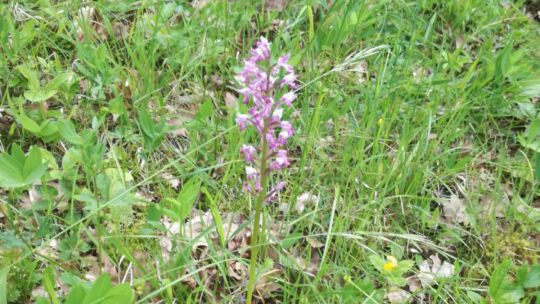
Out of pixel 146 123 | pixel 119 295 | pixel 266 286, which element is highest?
pixel 146 123

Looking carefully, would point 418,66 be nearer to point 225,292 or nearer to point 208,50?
point 208,50

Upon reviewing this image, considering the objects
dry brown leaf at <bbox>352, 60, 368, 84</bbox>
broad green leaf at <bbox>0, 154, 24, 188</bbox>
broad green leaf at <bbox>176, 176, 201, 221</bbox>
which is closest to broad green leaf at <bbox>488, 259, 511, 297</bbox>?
broad green leaf at <bbox>176, 176, 201, 221</bbox>

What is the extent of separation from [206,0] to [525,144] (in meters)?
2.25

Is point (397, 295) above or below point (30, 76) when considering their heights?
below

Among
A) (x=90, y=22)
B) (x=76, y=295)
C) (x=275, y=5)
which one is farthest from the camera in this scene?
(x=275, y=5)

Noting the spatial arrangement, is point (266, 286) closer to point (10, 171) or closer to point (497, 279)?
point (497, 279)

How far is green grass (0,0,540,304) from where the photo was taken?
2.33m

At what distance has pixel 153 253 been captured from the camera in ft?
7.76

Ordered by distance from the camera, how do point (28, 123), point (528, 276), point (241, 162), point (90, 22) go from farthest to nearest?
1. point (90, 22)
2. point (241, 162)
3. point (28, 123)
4. point (528, 276)

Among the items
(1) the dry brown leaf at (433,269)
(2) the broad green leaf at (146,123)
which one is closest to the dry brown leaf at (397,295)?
(1) the dry brown leaf at (433,269)

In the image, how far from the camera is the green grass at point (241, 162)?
7.64 feet

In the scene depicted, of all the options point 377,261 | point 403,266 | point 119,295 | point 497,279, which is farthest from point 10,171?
point 497,279

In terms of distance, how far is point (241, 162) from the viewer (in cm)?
280

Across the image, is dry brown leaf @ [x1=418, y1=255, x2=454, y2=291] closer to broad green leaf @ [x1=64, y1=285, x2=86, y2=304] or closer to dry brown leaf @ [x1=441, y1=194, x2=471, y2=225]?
dry brown leaf @ [x1=441, y1=194, x2=471, y2=225]
